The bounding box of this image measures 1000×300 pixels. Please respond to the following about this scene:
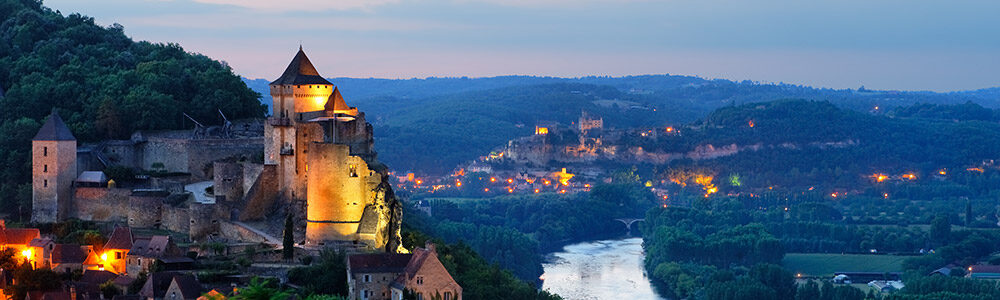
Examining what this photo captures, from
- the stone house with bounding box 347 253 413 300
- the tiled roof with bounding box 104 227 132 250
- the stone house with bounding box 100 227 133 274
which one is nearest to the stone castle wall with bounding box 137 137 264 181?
the tiled roof with bounding box 104 227 132 250

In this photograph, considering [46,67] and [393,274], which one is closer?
[393,274]

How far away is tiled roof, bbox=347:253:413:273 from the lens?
4791 cm

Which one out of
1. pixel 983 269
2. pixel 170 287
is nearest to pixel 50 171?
pixel 170 287

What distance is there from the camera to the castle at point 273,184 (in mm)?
52250

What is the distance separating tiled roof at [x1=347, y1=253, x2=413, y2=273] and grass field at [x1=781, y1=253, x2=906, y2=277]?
204 ft

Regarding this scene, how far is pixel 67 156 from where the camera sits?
57.4 meters

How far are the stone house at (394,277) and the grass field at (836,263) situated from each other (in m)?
62.0

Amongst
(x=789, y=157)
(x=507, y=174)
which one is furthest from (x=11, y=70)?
(x=789, y=157)

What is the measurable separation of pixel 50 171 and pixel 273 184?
8.15m

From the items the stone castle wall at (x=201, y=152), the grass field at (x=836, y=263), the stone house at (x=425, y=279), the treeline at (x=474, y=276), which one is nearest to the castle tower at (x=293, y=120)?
the stone castle wall at (x=201, y=152)

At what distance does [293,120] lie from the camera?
5494 centimetres

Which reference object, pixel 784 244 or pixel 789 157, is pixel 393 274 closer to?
pixel 784 244

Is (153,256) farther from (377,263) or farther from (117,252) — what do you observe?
(377,263)

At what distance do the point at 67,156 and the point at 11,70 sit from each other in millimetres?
14903
